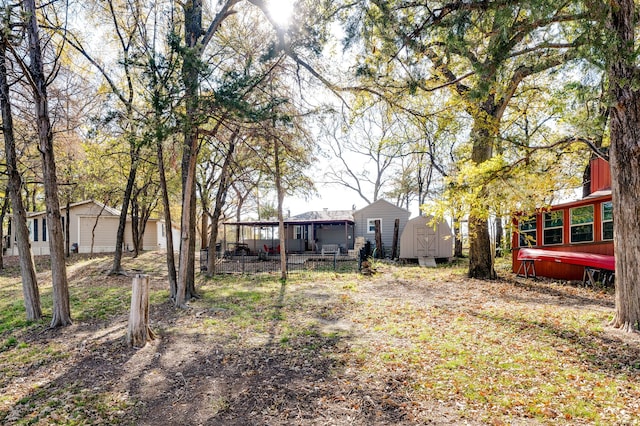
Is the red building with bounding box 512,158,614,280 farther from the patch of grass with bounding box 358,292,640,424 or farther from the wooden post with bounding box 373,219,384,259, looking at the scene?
→ the wooden post with bounding box 373,219,384,259

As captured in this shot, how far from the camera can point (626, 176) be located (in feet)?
19.2

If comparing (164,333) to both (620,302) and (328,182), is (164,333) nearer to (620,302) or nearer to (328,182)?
(620,302)

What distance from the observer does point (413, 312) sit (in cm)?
775

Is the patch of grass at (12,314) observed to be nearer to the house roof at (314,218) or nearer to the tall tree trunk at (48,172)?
the tall tree trunk at (48,172)

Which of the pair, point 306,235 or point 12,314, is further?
point 306,235

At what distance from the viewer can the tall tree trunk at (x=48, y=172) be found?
267 inches

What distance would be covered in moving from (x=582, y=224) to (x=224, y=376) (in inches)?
485

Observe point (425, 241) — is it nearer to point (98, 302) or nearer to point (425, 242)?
point (425, 242)

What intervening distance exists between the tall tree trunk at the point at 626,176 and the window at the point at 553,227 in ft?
24.6

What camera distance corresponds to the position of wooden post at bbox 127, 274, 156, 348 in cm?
584

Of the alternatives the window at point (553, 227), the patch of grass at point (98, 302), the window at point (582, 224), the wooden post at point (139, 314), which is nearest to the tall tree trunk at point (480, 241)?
the window at point (553, 227)

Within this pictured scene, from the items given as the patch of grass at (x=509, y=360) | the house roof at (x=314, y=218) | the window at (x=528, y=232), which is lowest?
the patch of grass at (x=509, y=360)

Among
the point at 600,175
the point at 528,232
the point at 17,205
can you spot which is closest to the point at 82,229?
the point at 17,205

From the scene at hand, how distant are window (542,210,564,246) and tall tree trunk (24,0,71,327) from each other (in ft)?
48.1
